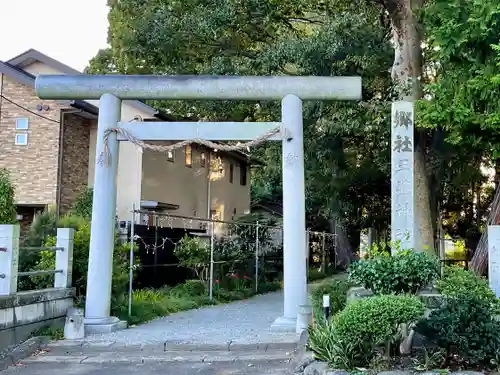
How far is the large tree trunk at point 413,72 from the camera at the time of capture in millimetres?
13984

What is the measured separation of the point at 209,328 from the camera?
11.5 metres

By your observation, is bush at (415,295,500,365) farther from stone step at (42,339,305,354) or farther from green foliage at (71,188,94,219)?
green foliage at (71,188,94,219)

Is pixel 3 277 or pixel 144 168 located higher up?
pixel 144 168

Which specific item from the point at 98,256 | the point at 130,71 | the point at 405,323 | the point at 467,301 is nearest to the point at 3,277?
the point at 98,256

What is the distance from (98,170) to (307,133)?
7.42 m

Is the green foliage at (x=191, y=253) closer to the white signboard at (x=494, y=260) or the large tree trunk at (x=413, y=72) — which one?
the large tree trunk at (x=413, y=72)

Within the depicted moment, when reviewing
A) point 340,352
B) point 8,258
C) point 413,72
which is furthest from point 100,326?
point 413,72

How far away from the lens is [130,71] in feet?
71.0

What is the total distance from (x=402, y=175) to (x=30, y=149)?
1481 centimetres

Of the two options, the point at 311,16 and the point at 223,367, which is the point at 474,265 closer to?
the point at 223,367

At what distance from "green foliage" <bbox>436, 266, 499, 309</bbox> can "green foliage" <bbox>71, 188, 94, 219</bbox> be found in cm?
1230

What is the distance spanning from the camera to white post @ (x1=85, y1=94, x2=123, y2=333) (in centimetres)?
1104

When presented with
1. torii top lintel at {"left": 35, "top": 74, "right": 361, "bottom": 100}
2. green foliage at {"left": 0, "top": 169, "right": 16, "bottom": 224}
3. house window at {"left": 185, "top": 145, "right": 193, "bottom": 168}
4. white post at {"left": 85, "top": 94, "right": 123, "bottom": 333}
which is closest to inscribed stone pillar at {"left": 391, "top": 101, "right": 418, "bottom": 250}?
torii top lintel at {"left": 35, "top": 74, "right": 361, "bottom": 100}

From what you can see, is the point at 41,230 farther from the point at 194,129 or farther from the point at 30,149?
the point at 30,149
